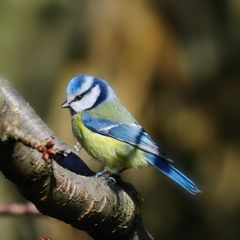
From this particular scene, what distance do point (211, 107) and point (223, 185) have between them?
1.94ft

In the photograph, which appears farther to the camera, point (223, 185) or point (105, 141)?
point (223, 185)

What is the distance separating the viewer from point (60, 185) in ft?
4.99

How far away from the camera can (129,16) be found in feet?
16.4

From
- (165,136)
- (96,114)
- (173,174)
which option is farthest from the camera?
(165,136)

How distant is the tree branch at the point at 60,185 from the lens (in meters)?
1.31

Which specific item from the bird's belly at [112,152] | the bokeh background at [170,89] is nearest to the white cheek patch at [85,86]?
the bird's belly at [112,152]

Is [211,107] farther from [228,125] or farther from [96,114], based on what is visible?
[96,114]

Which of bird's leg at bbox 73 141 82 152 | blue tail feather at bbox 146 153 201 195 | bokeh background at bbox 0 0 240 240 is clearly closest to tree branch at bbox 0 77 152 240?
bird's leg at bbox 73 141 82 152

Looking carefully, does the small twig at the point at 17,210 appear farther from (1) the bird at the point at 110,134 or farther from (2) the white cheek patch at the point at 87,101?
(2) the white cheek patch at the point at 87,101

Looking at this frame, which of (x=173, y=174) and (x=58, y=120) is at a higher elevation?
(x=173, y=174)

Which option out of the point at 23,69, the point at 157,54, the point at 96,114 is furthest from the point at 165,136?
the point at 96,114

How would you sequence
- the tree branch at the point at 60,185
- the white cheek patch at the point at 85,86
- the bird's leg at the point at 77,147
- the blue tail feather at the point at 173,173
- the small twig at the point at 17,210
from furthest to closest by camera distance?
the white cheek patch at the point at 85,86
the blue tail feather at the point at 173,173
the bird's leg at the point at 77,147
the small twig at the point at 17,210
the tree branch at the point at 60,185

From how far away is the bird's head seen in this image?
10.6 ft

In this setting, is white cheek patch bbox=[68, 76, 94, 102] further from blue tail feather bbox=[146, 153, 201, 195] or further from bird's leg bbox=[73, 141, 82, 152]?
bird's leg bbox=[73, 141, 82, 152]
